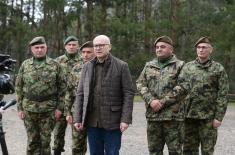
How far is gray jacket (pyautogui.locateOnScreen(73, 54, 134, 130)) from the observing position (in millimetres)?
5340

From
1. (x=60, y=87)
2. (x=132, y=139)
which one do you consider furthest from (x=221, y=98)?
(x=132, y=139)

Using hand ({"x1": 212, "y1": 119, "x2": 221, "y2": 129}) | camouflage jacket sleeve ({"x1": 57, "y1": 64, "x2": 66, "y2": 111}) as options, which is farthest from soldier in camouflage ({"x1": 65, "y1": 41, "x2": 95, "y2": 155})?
hand ({"x1": 212, "y1": 119, "x2": 221, "y2": 129})

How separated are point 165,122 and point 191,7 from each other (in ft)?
103

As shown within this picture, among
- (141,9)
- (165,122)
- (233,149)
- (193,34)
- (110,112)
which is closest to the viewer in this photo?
(110,112)

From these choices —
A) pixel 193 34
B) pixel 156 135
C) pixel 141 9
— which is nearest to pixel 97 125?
pixel 156 135

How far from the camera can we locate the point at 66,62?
24.0 ft

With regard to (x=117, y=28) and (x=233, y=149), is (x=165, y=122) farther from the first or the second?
(x=117, y=28)

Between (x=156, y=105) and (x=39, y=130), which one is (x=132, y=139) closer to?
(x=39, y=130)

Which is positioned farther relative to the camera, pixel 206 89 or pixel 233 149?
pixel 233 149

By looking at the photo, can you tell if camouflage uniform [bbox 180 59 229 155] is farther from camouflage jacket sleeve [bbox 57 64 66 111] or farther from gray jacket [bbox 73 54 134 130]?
camouflage jacket sleeve [bbox 57 64 66 111]

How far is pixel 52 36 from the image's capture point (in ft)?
108

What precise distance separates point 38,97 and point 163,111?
171cm

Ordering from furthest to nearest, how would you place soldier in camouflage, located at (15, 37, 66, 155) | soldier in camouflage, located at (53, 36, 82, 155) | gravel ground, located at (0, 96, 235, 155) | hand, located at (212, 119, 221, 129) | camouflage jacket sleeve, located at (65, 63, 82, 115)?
gravel ground, located at (0, 96, 235, 155) → soldier in camouflage, located at (53, 36, 82, 155) → camouflage jacket sleeve, located at (65, 63, 82, 115) → soldier in camouflage, located at (15, 37, 66, 155) → hand, located at (212, 119, 221, 129)

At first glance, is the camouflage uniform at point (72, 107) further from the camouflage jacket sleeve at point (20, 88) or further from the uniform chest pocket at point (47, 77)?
the camouflage jacket sleeve at point (20, 88)
